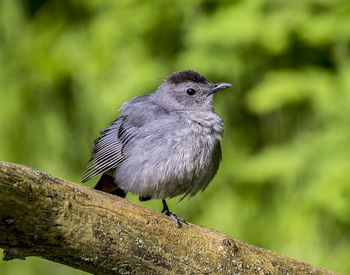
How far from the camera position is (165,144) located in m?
3.93

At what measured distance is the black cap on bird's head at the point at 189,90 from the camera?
4449 mm

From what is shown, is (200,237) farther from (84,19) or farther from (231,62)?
(84,19)

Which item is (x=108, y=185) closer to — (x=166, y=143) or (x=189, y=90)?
(x=166, y=143)

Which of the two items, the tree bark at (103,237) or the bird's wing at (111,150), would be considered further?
the bird's wing at (111,150)

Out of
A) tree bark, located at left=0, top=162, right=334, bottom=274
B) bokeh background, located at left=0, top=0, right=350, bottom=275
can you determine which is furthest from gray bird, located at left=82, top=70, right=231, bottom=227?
bokeh background, located at left=0, top=0, right=350, bottom=275

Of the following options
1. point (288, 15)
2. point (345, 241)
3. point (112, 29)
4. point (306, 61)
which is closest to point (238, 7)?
point (288, 15)

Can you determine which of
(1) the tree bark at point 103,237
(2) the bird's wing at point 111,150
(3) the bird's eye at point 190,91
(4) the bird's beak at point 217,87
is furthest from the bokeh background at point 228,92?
(1) the tree bark at point 103,237

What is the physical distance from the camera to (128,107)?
4.38 meters

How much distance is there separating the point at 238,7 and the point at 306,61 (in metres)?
0.93

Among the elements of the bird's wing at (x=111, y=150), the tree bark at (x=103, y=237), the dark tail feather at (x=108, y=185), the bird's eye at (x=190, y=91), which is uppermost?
the bird's eye at (x=190, y=91)

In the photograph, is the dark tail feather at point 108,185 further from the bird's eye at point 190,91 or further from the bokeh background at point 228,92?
the bokeh background at point 228,92

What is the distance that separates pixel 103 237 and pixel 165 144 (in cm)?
113

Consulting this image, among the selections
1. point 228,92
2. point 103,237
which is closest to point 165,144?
point 103,237

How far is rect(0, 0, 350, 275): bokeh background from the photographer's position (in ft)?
17.5
